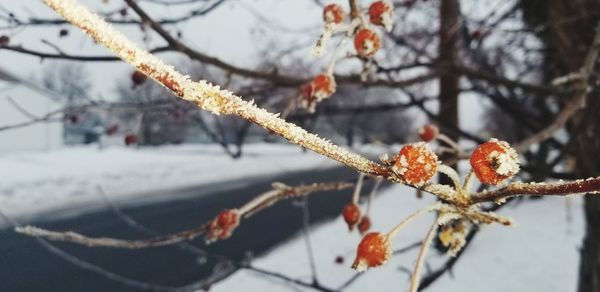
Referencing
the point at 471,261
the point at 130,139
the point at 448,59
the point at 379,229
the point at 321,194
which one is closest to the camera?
the point at 130,139

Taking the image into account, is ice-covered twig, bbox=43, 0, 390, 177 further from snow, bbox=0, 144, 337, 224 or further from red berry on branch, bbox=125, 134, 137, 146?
snow, bbox=0, 144, 337, 224

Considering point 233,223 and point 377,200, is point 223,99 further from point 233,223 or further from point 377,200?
point 377,200

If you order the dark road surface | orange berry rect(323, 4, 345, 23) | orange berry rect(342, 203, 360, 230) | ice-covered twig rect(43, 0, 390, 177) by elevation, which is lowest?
the dark road surface

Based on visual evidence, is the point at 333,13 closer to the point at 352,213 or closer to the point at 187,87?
the point at 352,213

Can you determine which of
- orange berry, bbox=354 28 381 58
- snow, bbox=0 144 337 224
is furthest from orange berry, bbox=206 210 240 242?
snow, bbox=0 144 337 224

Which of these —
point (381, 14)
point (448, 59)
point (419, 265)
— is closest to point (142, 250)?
point (448, 59)

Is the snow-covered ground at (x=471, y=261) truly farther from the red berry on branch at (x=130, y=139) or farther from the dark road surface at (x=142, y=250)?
the red berry on branch at (x=130, y=139)

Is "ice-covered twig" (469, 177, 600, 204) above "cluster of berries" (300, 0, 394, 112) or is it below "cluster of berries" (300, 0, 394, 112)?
below

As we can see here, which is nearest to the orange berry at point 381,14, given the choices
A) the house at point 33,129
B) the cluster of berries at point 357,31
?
the cluster of berries at point 357,31
